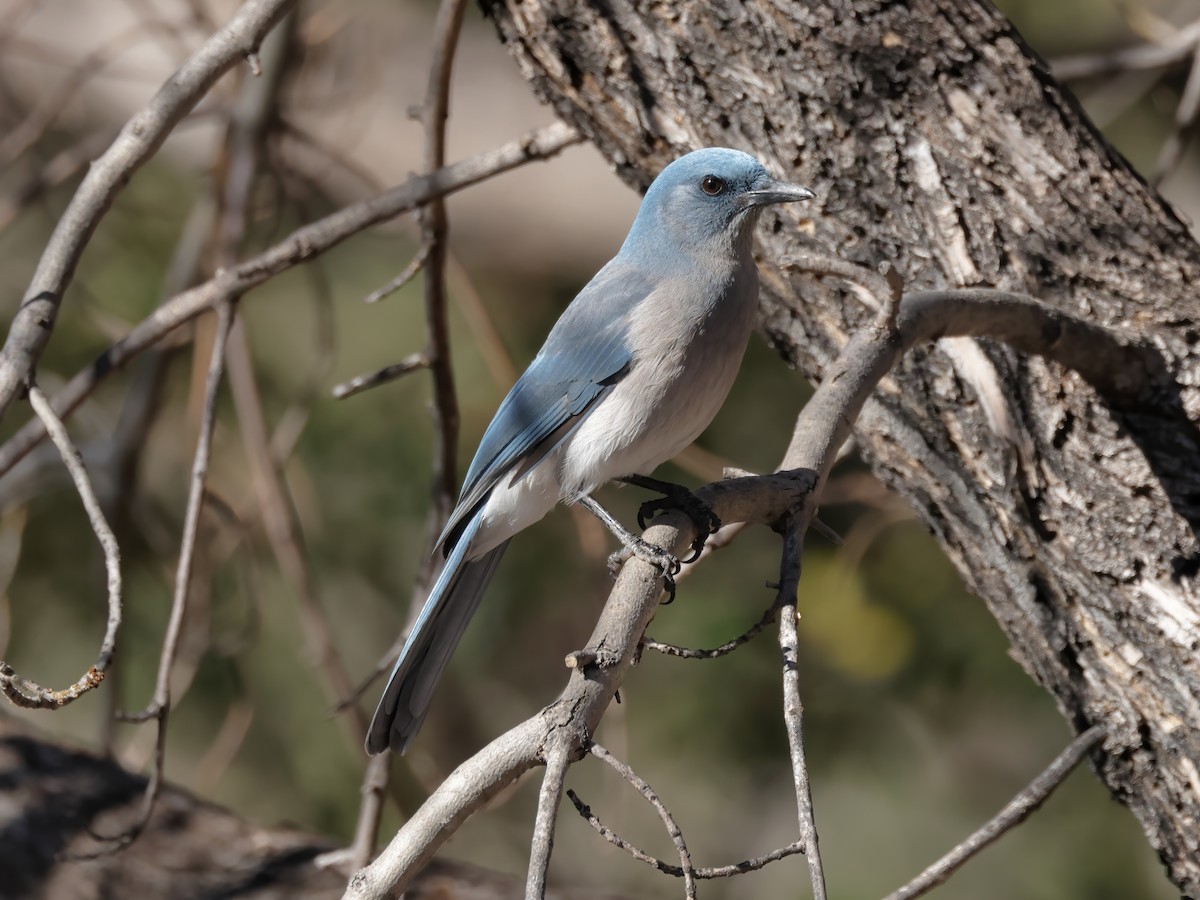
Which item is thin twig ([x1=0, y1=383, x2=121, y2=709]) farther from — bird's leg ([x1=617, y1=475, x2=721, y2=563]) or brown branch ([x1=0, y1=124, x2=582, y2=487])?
bird's leg ([x1=617, y1=475, x2=721, y2=563])

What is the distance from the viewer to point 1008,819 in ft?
8.05

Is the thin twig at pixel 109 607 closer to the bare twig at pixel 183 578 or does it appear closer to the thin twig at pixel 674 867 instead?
the bare twig at pixel 183 578

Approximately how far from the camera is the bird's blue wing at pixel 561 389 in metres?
3.01

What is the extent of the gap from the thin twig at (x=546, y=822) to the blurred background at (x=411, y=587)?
7.75ft

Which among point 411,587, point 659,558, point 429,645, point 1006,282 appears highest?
point 411,587

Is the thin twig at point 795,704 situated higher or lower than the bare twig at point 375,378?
lower

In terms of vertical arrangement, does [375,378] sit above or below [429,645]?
above

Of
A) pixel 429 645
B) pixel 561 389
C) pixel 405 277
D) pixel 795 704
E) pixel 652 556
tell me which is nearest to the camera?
pixel 795 704

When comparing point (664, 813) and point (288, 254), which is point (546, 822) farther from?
point (288, 254)

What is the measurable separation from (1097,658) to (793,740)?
46.8 inches

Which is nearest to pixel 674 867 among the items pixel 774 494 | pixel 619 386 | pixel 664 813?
pixel 664 813

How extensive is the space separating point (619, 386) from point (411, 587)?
8.93 ft

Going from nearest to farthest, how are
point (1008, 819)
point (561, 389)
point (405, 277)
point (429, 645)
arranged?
point (1008, 819), point (429, 645), point (561, 389), point (405, 277)

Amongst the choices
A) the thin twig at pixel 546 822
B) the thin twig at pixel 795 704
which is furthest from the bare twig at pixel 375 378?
the thin twig at pixel 546 822
